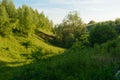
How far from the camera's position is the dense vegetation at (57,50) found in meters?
20.7

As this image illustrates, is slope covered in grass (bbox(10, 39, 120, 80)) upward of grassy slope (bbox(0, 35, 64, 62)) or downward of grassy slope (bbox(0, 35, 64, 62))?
upward

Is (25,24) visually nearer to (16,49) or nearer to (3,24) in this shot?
(3,24)

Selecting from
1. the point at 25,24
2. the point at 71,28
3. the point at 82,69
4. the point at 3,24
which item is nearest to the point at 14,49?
the point at 3,24

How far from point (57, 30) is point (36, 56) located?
61.1 metres

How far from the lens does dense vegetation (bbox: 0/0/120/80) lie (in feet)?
67.8

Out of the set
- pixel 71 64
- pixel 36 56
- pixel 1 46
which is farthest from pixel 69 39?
pixel 71 64

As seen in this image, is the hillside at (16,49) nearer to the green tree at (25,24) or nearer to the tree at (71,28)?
the green tree at (25,24)

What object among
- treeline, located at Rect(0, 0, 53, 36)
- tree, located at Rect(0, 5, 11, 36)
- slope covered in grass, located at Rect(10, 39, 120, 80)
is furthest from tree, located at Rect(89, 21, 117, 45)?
slope covered in grass, located at Rect(10, 39, 120, 80)

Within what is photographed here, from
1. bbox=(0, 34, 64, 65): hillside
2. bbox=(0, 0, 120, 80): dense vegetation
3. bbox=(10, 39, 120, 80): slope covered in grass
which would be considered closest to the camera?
bbox=(10, 39, 120, 80): slope covered in grass

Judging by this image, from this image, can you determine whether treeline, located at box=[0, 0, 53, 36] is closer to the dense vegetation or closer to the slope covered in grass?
the dense vegetation

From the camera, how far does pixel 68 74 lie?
67.9 feet

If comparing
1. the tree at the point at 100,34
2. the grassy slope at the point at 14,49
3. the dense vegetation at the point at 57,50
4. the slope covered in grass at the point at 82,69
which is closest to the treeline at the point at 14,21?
the dense vegetation at the point at 57,50

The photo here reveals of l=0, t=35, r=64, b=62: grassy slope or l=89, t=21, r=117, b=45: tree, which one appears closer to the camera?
l=89, t=21, r=117, b=45: tree

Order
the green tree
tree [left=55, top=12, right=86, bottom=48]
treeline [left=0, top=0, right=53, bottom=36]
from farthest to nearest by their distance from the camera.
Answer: tree [left=55, top=12, right=86, bottom=48] → the green tree → treeline [left=0, top=0, right=53, bottom=36]
